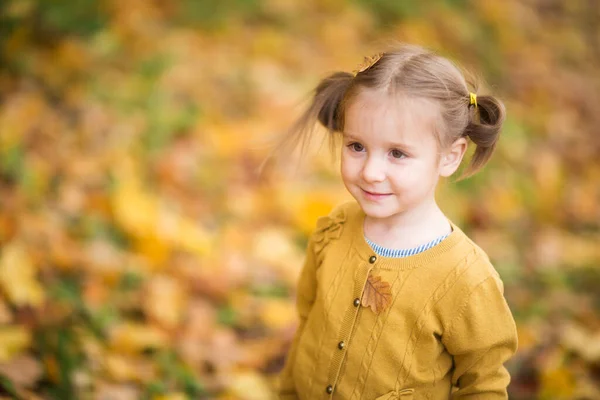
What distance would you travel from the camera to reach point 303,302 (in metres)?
2.00

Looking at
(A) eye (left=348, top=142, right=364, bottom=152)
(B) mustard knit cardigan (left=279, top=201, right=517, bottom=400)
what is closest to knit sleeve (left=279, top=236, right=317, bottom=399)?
(B) mustard knit cardigan (left=279, top=201, right=517, bottom=400)

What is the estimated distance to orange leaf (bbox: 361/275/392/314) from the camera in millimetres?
1601

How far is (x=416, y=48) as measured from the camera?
1.61 m

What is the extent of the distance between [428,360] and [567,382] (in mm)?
1444

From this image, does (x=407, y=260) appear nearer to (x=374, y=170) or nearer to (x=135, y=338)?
(x=374, y=170)

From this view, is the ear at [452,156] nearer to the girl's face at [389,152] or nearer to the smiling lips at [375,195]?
the girl's face at [389,152]

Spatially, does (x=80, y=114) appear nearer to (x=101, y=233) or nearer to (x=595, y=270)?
(x=101, y=233)

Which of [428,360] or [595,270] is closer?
[428,360]

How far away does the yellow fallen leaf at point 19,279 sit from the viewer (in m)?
2.61

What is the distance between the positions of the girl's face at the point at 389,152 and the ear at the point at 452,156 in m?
0.01

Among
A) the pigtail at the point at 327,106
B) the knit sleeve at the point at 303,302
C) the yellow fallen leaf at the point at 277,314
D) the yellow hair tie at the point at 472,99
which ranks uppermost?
the yellow hair tie at the point at 472,99

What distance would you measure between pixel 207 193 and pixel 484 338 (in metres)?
2.56

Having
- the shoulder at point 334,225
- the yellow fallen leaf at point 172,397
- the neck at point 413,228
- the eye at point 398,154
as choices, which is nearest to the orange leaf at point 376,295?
the neck at point 413,228

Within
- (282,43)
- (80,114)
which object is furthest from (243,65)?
(80,114)
